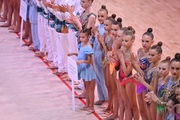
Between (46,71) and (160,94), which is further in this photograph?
(46,71)

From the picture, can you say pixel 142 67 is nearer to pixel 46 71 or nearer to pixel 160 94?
pixel 160 94

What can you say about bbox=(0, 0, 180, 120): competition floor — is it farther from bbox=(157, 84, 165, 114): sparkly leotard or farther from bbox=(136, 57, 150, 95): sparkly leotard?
bbox=(157, 84, 165, 114): sparkly leotard

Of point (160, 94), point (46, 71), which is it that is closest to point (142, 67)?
point (160, 94)

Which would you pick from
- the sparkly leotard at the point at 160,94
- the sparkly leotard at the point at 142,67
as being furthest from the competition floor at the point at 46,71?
the sparkly leotard at the point at 160,94

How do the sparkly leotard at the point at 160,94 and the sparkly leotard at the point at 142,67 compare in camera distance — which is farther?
the sparkly leotard at the point at 142,67

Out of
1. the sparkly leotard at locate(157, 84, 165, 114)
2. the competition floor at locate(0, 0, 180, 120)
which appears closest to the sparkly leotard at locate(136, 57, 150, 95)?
the sparkly leotard at locate(157, 84, 165, 114)

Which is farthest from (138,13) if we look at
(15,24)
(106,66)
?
(106,66)

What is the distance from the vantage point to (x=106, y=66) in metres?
8.84

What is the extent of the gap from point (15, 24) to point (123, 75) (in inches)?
234

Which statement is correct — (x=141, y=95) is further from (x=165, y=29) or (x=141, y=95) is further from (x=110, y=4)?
(x=110, y=4)

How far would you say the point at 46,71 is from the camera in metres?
10.9

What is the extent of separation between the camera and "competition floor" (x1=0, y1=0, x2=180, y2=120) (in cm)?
918

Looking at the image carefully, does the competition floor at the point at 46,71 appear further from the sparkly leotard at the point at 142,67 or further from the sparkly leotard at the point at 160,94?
the sparkly leotard at the point at 160,94

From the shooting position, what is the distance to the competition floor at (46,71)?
9.18 metres
